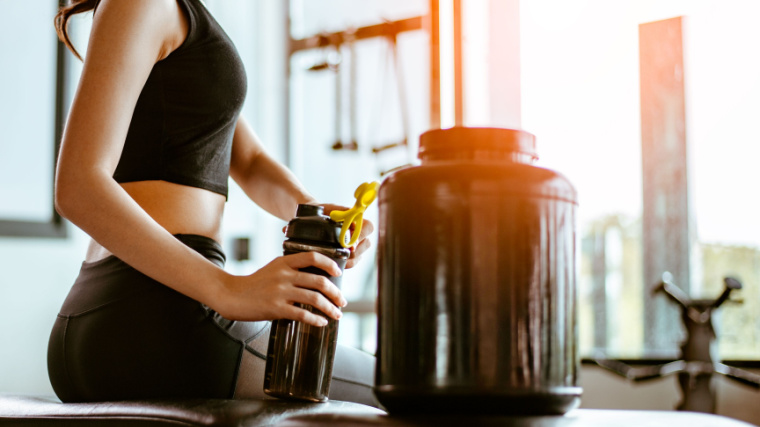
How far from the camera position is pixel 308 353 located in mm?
693

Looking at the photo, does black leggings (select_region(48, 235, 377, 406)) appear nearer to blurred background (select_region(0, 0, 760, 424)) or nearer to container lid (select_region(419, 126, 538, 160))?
container lid (select_region(419, 126, 538, 160))

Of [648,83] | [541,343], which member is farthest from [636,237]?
[541,343]

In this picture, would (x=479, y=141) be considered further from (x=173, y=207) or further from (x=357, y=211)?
(x=173, y=207)

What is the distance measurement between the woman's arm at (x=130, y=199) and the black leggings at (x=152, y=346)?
107 mm

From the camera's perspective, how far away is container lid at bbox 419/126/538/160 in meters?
0.49

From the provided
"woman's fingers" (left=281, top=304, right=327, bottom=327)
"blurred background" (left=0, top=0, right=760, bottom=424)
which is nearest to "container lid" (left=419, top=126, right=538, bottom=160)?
"woman's fingers" (left=281, top=304, right=327, bottom=327)

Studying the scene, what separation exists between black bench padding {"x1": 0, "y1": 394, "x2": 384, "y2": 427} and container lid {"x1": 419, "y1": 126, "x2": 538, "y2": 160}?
20 cm

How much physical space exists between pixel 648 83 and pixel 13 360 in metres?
2.39

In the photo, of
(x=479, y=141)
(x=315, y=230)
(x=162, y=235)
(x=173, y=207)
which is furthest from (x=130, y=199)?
(x=479, y=141)

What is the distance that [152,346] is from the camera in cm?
89

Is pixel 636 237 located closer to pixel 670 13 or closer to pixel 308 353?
pixel 670 13

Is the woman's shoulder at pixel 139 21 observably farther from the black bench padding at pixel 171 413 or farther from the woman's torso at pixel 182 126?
the black bench padding at pixel 171 413

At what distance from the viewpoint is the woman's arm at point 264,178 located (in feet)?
4.22

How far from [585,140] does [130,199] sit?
6.53ft
